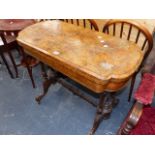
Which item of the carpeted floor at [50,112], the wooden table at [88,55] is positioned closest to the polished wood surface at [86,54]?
the wooden table at [88,55]

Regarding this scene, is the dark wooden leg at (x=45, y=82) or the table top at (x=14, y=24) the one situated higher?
the table top at (x=14, y=24)

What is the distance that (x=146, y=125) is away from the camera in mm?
1205

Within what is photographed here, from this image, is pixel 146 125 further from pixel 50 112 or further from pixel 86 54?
pixel 50 112

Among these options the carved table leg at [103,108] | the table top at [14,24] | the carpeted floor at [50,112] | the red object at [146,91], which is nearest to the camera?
the red object at [146,91]

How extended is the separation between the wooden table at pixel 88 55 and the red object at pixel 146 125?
10.9 inches

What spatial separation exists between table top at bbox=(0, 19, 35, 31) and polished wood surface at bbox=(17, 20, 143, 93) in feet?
1.21

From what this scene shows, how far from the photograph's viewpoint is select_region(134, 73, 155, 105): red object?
110 centimetres

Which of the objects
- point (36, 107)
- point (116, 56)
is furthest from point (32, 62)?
point (116, 56)

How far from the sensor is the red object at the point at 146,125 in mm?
1177

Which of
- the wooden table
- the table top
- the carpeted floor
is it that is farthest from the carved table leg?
the table top

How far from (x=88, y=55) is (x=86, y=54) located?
0.06 ft

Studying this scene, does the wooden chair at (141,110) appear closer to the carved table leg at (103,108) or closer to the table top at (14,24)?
the carved table leg at (103,108)
